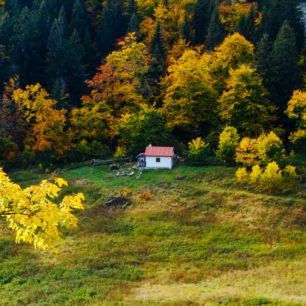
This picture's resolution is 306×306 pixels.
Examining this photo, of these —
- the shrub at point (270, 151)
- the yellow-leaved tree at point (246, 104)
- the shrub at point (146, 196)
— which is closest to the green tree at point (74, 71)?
the yellow-leaved tree at point (246, 104)

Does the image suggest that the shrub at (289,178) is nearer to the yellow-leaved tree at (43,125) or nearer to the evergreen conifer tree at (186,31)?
the yellow-leaved tree at (43,125)

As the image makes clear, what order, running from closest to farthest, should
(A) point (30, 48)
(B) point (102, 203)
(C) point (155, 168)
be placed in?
(B) point (102, 203) → (C) point (155, 168) → (A) point (30, 48)

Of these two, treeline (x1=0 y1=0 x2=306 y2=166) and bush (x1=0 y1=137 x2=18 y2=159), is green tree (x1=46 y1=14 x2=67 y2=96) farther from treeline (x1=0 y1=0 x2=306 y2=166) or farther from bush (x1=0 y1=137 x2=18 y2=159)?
bush (x1=0 y1=137 x2=18 y2=159)

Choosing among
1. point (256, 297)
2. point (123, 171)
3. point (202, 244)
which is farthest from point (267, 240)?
point (123, 171)

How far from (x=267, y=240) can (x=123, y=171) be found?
18958 millimetres

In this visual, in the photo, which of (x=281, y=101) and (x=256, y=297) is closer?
(x=256, y=297)

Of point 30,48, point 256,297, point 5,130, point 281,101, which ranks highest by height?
point 30,48

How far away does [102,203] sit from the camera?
3762 cm

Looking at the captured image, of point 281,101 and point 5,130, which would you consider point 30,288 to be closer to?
point 5,130

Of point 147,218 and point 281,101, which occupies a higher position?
point 281,101

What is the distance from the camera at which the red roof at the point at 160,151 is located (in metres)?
43.7

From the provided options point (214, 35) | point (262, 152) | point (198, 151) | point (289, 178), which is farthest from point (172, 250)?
point (214, 35)

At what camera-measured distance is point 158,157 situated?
44.0 m

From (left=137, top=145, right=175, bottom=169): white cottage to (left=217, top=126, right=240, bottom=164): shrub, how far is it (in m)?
→ 5.29
